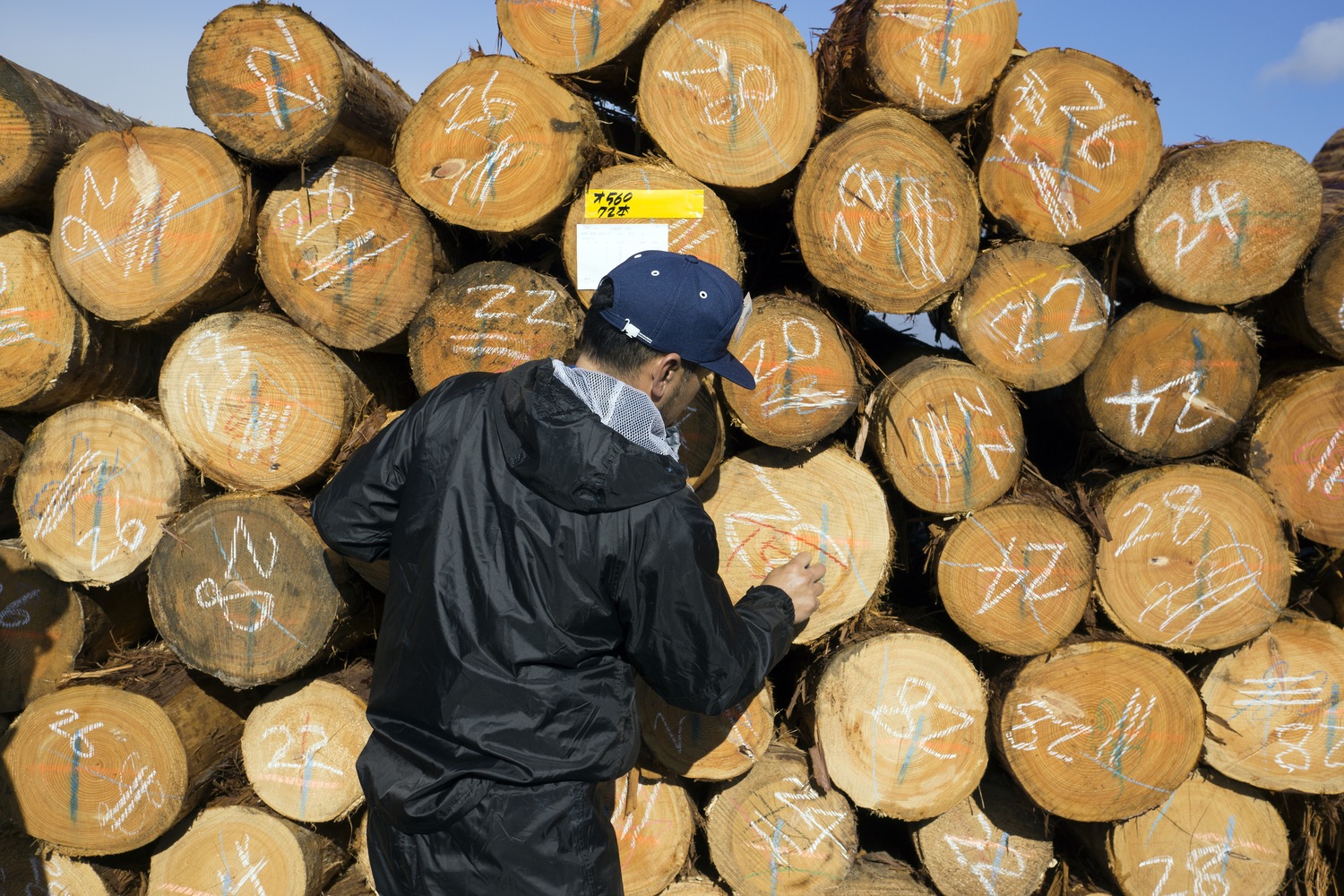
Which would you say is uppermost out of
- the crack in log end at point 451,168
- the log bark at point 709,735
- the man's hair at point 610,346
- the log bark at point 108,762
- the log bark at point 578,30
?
the log bark at point 578,30

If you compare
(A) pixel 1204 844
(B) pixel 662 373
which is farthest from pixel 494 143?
(A) pixel 1204 844

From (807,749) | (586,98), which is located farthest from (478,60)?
(807,749)

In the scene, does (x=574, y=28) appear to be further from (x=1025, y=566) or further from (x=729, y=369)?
(x=1025, y=566)

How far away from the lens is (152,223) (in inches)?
116

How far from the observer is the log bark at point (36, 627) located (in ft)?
10.9

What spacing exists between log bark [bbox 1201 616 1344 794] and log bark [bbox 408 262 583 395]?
280 centimetres

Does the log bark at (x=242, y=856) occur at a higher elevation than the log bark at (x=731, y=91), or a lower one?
lower

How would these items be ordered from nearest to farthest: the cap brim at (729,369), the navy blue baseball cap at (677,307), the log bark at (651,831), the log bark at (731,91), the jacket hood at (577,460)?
the jacket hood at (577,460) < the navy blue baseball cap at (677,307) < the cap brim at (729,369) < the log bark at (731,91) < the log bark at (651,831)

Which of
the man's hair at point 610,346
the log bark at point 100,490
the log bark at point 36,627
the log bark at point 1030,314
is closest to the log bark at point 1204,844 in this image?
the log bark at point 1030,314

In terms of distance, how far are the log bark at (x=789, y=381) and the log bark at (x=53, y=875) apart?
9.87 feet

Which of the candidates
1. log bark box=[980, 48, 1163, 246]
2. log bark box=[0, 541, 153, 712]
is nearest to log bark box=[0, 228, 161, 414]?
log bark box=[0, 541, 153, 712]

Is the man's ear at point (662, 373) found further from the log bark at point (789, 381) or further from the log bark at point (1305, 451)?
the log bark at point (1305, 451)

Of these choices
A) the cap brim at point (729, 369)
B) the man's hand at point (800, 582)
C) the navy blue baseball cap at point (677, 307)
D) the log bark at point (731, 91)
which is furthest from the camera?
the log bark at point (731, 91)

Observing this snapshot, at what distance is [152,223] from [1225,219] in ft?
12.4
